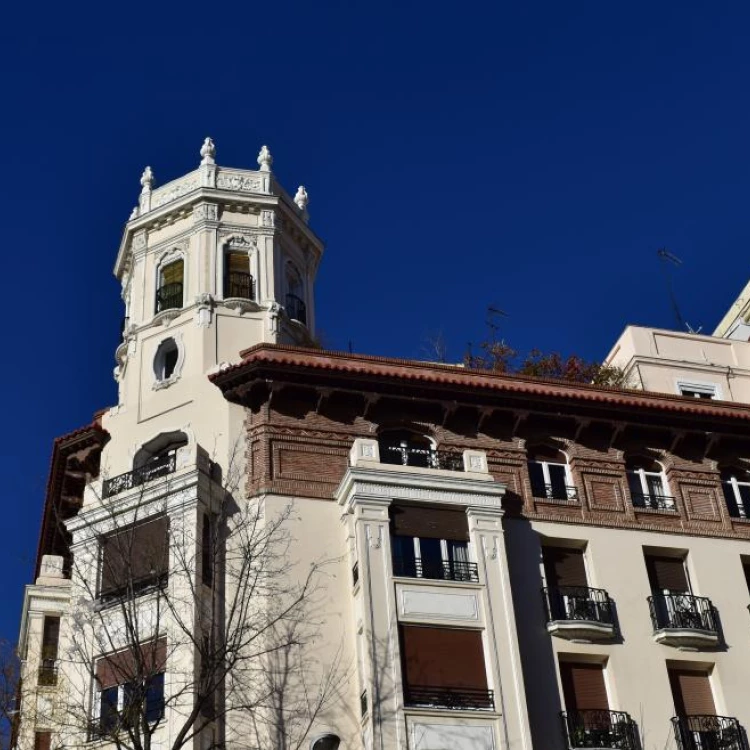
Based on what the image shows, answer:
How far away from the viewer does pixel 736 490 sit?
35.8 meters

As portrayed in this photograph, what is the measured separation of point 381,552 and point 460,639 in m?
2.55

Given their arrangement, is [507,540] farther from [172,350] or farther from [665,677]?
→ [172,350]

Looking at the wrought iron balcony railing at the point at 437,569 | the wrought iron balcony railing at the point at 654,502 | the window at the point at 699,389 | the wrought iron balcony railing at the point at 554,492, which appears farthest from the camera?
the window at the point at 699,389

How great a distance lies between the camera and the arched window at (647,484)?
3456 cm

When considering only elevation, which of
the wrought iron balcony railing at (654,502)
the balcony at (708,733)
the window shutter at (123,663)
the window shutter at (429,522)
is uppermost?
the wrought iron balcony railing at (654,502)

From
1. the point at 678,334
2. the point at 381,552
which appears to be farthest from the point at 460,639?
the point at 678,334

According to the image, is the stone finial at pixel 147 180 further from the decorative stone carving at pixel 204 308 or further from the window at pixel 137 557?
the window at pixel 137 557

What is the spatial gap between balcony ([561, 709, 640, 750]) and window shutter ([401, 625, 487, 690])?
230 centimetres

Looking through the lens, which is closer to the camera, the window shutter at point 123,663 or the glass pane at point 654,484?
the window shutter at point 123,663

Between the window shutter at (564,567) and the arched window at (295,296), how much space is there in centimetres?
1024

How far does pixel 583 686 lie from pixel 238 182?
17908 millimetres

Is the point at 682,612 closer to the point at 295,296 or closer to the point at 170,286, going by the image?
the point at 295,296

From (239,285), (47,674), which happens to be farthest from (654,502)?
(47,674)

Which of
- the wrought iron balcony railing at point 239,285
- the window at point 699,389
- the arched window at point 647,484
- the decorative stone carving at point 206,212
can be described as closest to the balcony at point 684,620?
the arched window at point 647,484
